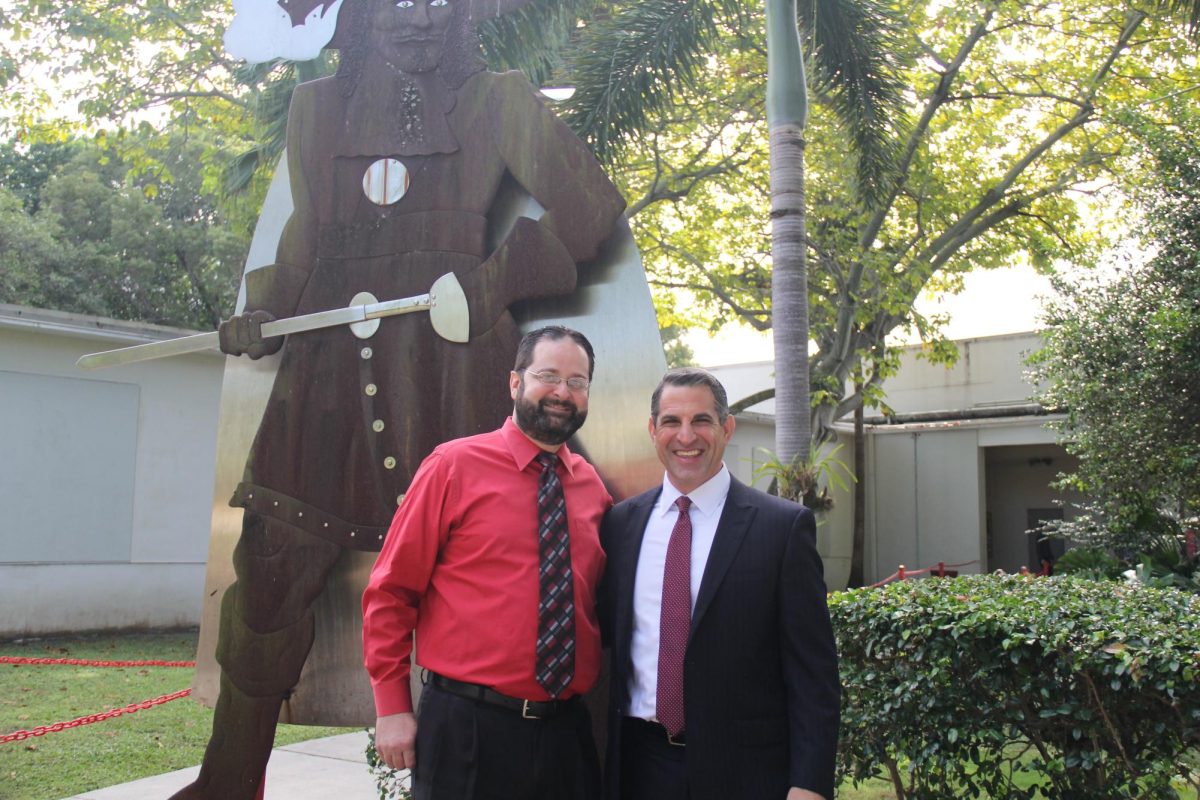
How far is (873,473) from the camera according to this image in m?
22.3

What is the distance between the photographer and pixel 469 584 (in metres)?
2.62

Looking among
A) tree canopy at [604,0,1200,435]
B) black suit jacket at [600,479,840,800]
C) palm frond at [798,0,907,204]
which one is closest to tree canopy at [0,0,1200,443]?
tree canopy at [604,0,1200,435]

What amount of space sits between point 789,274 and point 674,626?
13.4 ft

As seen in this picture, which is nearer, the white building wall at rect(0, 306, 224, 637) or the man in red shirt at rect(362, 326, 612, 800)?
the man in red shirt at rect(362, 326, 612, 800)

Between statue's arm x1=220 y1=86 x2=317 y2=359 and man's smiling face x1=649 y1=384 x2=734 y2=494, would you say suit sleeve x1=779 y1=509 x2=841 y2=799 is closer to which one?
man's smiling face x1=649 y1=384 x2=734 y2=494

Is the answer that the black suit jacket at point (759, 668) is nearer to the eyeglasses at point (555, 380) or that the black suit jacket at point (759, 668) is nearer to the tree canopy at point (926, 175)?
the eyeglasses at point (555, 380)

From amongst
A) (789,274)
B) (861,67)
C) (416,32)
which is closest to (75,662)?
(789,274)

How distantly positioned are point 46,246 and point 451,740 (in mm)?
19585

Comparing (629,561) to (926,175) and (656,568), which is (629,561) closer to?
(656,568)

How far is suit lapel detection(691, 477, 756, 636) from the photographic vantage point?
7.88ft

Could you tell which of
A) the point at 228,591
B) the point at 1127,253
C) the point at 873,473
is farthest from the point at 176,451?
the point at 873,473

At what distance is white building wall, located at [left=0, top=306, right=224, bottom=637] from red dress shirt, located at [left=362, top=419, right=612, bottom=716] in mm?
10010

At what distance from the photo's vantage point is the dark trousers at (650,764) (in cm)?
238

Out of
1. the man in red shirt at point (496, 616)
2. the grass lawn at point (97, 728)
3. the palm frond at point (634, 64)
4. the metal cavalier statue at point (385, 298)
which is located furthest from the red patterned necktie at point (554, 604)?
the palm frond at point (634, 64)
